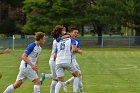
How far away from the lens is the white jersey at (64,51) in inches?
519

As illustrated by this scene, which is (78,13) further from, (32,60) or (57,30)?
(32,60)

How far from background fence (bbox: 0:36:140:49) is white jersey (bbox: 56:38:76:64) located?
43.7 m

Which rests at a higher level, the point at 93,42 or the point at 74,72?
the point at 74,72

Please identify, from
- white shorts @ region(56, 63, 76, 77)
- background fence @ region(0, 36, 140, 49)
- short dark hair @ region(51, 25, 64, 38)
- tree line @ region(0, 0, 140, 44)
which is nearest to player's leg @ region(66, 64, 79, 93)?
white shorts @ region(56, 63, 76, 77)

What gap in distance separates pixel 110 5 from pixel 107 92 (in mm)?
46026

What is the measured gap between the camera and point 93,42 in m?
60.8

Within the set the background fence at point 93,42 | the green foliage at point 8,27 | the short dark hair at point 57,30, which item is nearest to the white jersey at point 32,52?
the short dark hair at point 57,30

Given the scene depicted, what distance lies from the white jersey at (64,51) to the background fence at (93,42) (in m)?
43.7

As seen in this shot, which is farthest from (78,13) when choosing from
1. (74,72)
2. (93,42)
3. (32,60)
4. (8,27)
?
(32,60)

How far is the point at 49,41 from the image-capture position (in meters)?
58.1

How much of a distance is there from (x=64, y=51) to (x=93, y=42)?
47.6 metres

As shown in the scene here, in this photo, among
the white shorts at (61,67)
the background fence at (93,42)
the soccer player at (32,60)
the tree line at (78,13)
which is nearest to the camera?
the soccer player at (32,60)

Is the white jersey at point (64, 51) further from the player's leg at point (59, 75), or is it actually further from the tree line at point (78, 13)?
the tree line at point (78, 13)

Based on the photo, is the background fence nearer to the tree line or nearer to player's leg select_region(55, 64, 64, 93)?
the tree line
